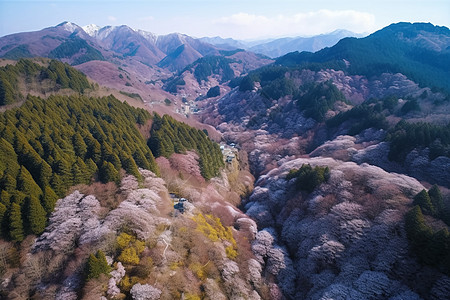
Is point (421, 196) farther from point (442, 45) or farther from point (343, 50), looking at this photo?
point (442, 45)

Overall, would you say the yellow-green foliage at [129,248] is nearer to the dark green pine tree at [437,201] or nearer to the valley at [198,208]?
the valley at [198,208]

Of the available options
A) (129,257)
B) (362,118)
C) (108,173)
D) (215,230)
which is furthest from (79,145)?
(362,118)

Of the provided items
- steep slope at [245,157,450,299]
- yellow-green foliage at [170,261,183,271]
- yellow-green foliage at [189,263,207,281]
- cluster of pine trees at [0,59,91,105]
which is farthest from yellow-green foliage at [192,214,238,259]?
cluster of pine trees at [0,59,91,105]

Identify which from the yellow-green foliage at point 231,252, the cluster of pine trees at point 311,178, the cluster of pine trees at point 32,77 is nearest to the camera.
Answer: the yellow-green foliage at point 231,252

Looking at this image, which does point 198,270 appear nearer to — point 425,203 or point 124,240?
point 124,240

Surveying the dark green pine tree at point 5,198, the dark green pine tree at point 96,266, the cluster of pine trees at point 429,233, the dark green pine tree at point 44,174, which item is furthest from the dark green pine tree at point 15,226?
the cluster of pine trees at point 429,233

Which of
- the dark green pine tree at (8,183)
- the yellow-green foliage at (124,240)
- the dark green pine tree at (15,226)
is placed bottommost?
the yellow-green foliage at (124,240)

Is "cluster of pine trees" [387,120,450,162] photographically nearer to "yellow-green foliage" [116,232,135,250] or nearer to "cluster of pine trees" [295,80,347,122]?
"cluster of pine trees" [295,80,347,122]

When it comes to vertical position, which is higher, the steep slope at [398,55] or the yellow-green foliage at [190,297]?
the steep slope at [398,55]
